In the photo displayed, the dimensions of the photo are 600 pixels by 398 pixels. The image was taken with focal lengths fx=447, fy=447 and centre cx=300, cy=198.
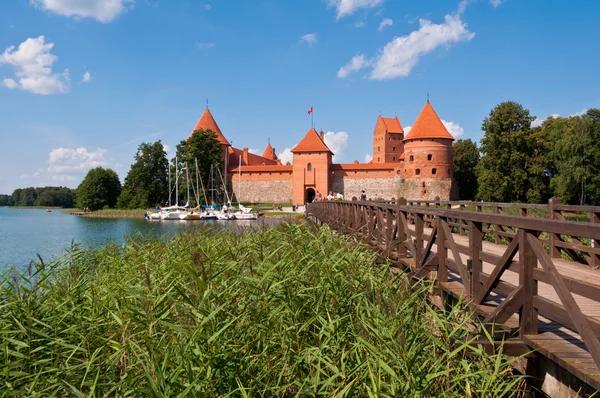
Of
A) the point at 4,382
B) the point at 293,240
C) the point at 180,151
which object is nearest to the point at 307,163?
the point at 180,151

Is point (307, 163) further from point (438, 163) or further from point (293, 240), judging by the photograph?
point (293, 240)

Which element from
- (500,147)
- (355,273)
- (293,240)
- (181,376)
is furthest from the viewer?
(500,147)

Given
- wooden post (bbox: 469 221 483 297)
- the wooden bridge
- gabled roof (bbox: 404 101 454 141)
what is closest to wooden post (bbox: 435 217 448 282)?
the wooden bridge

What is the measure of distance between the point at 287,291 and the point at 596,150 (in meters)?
33.6

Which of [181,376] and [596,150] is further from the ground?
[596,150]

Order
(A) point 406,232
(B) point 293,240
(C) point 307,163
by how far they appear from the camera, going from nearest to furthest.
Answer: (A) point 406,232, (B) point 293,240, (C) point 307,163

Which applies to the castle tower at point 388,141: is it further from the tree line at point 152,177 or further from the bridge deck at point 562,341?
the bridge deck at point 562,341

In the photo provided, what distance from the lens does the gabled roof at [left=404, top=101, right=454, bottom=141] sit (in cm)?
4362

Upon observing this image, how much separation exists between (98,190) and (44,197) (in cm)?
5321

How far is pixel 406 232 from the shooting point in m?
5.44

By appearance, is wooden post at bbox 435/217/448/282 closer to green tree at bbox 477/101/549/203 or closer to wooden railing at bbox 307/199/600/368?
wooden railing at bbox 307/199/600/368

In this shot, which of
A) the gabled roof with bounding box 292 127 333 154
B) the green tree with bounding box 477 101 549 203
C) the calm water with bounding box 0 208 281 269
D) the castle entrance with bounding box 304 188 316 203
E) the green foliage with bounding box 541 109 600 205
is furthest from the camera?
the castle entrance with bounding box 304 188 316 203

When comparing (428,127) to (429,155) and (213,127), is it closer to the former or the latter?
(429,155)

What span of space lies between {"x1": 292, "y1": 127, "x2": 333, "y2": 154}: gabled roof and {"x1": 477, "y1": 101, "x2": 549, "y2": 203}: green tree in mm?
18090
